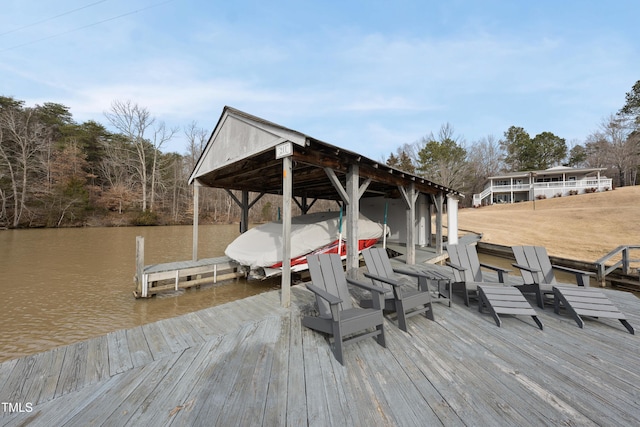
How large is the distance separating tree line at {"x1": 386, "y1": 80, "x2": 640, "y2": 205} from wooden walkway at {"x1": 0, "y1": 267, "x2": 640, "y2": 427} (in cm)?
3110

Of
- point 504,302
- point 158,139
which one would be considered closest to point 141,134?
point 158,139

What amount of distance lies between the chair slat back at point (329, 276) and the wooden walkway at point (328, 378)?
53cm

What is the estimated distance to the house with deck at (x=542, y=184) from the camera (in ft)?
91.2

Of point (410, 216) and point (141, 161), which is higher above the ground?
point (141, 161)

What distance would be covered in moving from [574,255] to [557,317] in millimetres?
9723

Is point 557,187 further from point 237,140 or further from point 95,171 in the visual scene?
point 95,171

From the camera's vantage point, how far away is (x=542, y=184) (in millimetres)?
29234

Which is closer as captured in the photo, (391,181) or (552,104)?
(391,181)

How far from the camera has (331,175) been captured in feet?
15.2

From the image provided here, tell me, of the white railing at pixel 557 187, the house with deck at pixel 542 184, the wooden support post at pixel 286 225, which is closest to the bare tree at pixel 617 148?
the house with deck at pixel 542 184

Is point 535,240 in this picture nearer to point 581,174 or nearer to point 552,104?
point 552,104

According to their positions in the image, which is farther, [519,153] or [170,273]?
[519,153]

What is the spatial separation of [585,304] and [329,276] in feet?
10.8

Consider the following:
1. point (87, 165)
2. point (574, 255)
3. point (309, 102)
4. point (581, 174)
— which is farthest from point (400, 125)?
point (87, 165)
